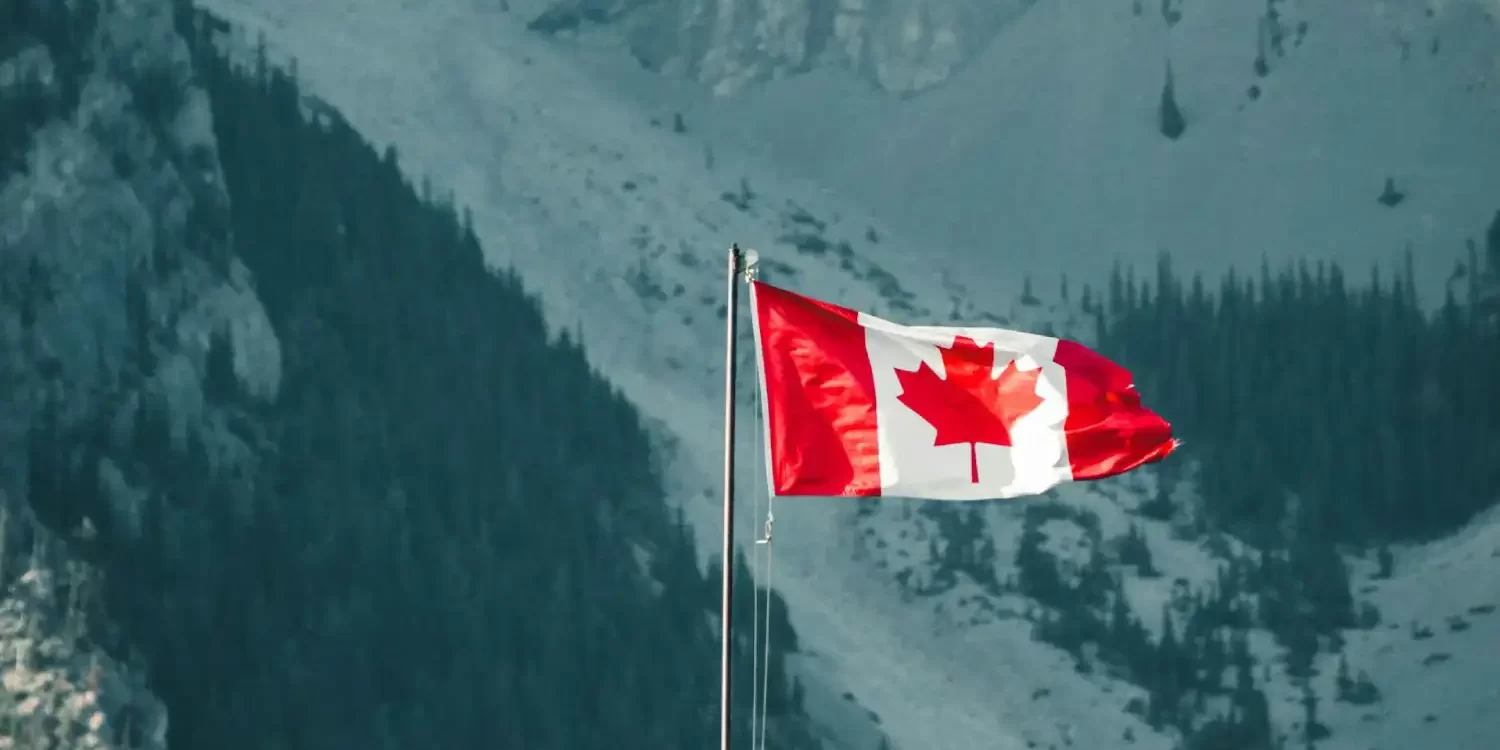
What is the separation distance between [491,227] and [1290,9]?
2122 centimetres

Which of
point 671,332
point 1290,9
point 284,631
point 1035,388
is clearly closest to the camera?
point 1035,388

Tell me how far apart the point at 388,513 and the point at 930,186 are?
51.3 feet

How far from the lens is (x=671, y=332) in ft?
146

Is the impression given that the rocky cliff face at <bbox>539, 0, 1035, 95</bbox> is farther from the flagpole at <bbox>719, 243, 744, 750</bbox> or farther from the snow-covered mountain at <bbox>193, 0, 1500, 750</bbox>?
the flagpole at <bbox>719, 243, 744, 750</bbox>

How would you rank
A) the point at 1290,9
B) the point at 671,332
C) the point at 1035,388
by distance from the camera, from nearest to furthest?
the point at 1035,388, the point at 671,332, the point at 1290,9

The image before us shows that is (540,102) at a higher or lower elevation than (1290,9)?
lower

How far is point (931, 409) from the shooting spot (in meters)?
10.8

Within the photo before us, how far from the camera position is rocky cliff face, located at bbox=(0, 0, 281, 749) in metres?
37.6

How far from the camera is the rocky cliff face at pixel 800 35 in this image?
159ft

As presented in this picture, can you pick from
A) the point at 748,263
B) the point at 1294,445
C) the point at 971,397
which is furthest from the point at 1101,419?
the point at 1294,445

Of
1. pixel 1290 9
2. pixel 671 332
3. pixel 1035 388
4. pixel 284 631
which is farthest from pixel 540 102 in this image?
pixel 1035 388

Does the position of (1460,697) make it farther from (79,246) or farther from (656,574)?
(79,246)

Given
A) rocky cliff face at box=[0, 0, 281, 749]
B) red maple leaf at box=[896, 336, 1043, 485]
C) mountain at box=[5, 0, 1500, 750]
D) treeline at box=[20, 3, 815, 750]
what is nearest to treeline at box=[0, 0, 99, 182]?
rocky cliff face at box=[0, 0, 281, 749]

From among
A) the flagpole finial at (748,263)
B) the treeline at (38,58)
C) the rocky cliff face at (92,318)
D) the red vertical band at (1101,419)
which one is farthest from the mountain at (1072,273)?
the flagpole finial at (748,263)
